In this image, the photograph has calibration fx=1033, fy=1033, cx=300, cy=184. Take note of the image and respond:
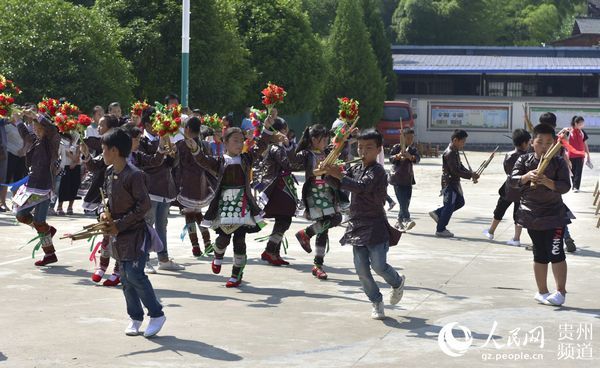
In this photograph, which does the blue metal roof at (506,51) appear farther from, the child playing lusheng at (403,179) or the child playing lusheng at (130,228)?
the child playing lusheng at (130,228)

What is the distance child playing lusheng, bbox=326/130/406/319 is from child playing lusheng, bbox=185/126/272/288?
1.78m

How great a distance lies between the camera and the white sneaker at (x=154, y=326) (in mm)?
8094

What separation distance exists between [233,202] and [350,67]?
31.4 meters

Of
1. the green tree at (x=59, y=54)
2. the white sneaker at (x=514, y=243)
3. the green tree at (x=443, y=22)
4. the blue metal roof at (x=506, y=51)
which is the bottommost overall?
the white sneaker at (x=514, y=243)

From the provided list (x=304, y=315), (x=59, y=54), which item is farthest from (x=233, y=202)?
(x=59, y=54)

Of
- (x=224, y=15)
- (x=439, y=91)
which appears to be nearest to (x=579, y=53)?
(x=439, y=91)

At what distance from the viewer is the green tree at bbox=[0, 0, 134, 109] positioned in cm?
2102

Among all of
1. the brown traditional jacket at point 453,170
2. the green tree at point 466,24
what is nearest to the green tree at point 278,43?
the brown traditional jacket at point 453,170

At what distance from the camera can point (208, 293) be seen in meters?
10.1

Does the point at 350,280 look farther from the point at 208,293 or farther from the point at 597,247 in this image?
the point at 597,247

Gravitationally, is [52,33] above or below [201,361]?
above

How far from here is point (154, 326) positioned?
813 cm

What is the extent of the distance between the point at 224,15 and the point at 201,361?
66.2 ft

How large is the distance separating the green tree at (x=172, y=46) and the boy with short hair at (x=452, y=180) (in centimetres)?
1147
